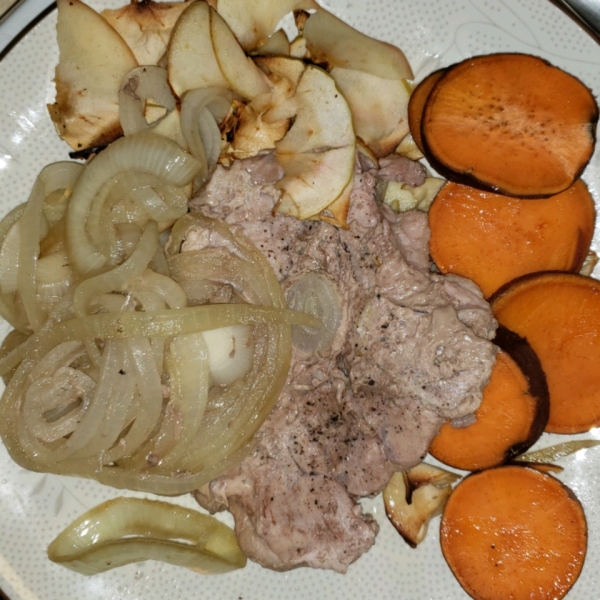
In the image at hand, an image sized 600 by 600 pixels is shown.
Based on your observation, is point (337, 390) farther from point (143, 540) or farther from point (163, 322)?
point (143, 540)

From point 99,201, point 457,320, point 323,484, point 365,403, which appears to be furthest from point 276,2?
point 323,484

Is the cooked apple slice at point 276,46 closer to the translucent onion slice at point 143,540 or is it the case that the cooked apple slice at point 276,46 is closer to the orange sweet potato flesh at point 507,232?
the orange sweet potato flesh at point 507,232

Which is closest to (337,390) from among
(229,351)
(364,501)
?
(229,351)

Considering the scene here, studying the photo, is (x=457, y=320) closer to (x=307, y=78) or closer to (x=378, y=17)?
(x=307, y=78)

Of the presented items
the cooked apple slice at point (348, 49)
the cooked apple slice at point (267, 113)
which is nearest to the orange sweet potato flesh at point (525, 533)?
the cooked apple slice at point (267, 113)

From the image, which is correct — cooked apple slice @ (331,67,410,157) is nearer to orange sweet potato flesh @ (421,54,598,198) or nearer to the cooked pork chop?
orange sweet potato flesh @ (421,54,598,198)

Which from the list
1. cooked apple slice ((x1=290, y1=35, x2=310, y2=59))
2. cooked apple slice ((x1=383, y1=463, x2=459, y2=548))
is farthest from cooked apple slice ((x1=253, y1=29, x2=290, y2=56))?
cooked apple slice ((x1=383, y1=463, x2=459, y2=548))

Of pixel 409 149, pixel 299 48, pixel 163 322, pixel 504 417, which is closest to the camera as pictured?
pixel 163 322
